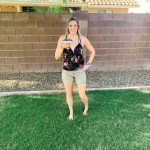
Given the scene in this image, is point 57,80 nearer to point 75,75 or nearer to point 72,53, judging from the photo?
point 75,75

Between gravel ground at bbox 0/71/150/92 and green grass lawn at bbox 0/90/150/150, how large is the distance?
60cm

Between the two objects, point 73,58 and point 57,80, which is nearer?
point 73,58

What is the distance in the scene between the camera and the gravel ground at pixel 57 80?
6.94 metres

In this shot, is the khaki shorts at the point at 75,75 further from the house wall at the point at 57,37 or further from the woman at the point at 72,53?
the house wall at the point at 57,37

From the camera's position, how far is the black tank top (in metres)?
4.82

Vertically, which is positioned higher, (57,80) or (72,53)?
→ (72,53)

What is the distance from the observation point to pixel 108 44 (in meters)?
7.91

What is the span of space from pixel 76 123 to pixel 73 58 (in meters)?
1.15

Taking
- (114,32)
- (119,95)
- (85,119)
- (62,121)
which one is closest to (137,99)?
(119,95)

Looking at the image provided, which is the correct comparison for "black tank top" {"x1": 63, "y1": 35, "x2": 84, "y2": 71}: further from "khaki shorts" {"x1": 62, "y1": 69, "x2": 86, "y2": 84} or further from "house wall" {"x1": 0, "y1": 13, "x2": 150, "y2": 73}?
"house wall" {"x1": 0, "y1": 13, "x2": 150, "y2": 73}

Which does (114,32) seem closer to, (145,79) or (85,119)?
(145,79)

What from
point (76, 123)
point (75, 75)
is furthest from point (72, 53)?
point (76, 123)

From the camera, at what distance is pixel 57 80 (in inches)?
289

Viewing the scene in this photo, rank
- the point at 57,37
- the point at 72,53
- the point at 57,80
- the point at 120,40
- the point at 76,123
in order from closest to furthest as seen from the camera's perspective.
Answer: the point at 72,53, the point at 76,123, the point at 57,80, the point at 57,37, the point at 120,40
